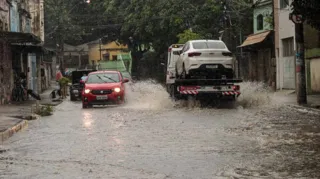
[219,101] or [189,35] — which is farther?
[189,35]

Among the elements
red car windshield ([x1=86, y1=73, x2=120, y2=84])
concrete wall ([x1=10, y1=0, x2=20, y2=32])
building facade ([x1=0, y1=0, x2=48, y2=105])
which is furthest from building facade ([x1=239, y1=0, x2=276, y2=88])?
concrete wall ([x1=10, y1=0, x2=20, y2=32])

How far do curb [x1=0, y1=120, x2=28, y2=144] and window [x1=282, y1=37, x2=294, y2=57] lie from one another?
1870cm

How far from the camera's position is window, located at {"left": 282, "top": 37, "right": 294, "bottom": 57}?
3168cm

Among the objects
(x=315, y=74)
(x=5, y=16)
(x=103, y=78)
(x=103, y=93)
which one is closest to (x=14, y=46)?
(x=5, y=16)

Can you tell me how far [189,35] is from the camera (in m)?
41.6

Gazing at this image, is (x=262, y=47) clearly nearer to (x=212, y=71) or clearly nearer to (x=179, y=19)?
(x=179, y=19)

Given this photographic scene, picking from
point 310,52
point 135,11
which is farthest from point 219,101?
point 135,11

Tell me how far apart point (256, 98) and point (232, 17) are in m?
23.2

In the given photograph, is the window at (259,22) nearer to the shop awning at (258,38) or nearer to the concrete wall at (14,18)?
the shop awning at (258,38)

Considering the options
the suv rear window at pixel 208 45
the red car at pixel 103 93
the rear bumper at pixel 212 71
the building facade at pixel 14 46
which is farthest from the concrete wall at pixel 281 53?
the building facade at pixel 14 46

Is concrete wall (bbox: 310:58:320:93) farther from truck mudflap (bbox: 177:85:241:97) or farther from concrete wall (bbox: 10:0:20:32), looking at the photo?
concrete wall (bbox: 10:0:20:32)

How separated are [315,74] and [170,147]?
18069 mm

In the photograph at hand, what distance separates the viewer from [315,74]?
27125mm

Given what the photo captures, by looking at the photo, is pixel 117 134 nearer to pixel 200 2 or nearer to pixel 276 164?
pixel 276 164
